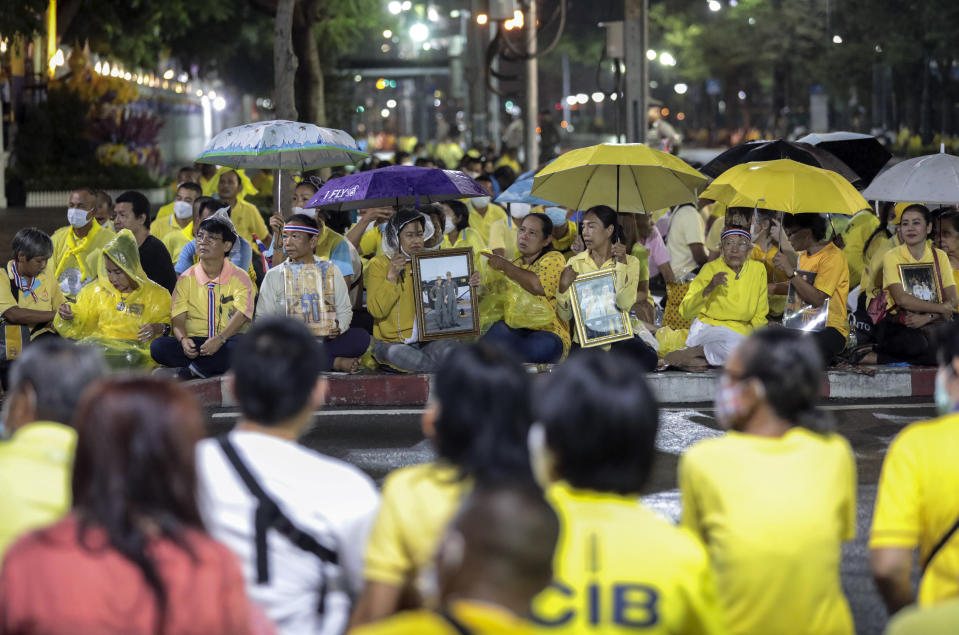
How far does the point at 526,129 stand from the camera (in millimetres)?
25016

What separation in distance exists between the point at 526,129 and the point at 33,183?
1036 cm

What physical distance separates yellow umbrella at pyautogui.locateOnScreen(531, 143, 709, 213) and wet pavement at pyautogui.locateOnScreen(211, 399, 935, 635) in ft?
6.27

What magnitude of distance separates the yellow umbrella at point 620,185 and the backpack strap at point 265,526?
7475 millimetres

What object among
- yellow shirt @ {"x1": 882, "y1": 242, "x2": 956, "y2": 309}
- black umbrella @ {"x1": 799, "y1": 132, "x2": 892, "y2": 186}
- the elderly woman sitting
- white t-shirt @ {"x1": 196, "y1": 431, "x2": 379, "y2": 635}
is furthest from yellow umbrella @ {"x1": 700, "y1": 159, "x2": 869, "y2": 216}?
white t-shirt @ {"x1": 196, "y1": 431, "x2": 379, "y2": 635}

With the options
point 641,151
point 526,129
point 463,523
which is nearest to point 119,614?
point 463,523

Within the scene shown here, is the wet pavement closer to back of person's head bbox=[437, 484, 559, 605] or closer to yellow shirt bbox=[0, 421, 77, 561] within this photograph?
yellow shirt bbox=[0, 421, 77, 561]

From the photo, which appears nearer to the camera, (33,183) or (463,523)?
(463,523)

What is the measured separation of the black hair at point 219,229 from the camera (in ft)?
32.3

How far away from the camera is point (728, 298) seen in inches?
393

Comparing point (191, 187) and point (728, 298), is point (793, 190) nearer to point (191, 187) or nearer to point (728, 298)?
point (728, 298)

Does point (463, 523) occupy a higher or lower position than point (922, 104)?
lower

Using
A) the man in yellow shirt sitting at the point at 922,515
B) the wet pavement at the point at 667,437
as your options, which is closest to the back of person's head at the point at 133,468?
the man in yellow shirt sitting at the point at 922,515

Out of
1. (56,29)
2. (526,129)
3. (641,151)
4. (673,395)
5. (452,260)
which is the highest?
(56,29)

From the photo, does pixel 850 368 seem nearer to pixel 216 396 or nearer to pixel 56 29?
pixel 216 396
